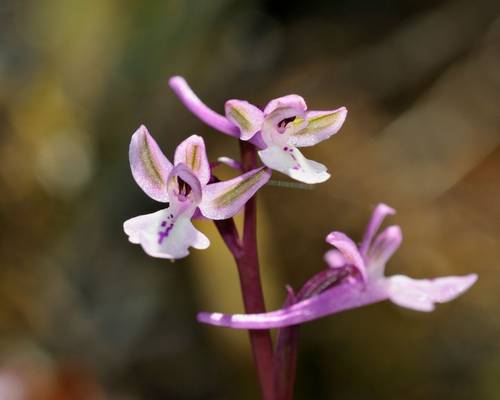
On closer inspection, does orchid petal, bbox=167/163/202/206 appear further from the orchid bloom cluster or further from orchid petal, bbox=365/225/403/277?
orchid petal, bbox=365/225/403/277

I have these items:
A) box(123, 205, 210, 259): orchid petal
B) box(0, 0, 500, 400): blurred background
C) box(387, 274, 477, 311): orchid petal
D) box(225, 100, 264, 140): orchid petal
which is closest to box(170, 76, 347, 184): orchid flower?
box(225, 100, 264, 140): orchid petal

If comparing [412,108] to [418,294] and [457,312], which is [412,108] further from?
[418,294]

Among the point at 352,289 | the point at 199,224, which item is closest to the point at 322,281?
the point at 352,289

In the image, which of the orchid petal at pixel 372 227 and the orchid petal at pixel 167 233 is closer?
the orchid petal at pixel 167 233

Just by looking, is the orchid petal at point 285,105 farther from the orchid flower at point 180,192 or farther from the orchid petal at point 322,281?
the orchid petal at point 322,281

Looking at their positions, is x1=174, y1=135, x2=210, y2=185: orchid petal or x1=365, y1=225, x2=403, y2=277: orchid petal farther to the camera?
x1=365, y1=225, x2=403, y2=277: orchid petal

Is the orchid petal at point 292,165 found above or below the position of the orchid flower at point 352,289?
above

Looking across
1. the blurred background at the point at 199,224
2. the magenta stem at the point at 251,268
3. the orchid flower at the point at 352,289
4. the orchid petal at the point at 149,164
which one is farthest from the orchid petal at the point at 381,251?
the blurred background at the point at 199,224

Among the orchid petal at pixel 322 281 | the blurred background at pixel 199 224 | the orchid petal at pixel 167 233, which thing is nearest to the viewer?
the orchid petal at pixel 167 233
